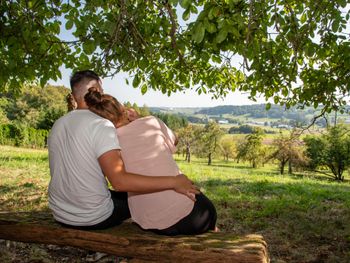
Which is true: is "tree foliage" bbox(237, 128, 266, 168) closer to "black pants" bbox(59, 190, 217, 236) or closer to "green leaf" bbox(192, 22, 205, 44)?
"black pants" bbox(59, 190, 217, 236)

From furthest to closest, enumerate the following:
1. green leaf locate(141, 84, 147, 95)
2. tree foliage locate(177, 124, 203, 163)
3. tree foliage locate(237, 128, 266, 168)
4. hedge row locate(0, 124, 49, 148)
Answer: tree foliage locate(177, 124, 203, 163) → tree foliage locate(237, 128, 266, 168) → hedge row locate(0, 124, 49, 148) → green leaf locate(141, 84, 147, 95)

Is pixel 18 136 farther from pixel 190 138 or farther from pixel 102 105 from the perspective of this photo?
pixel 190 138

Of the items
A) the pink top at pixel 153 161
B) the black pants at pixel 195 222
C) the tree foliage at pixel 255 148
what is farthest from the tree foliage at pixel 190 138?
the pink top at pixel 153 161

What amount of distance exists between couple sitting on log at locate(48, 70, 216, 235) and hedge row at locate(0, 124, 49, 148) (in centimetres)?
4866

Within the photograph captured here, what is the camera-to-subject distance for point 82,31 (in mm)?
5777

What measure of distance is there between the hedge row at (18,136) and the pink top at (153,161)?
49167 mm

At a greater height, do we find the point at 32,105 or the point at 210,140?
the point at 32,105

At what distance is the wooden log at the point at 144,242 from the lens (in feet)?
10.2

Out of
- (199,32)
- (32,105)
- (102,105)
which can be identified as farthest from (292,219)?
(32,105)

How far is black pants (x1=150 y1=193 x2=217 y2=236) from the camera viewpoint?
3398 millimetres

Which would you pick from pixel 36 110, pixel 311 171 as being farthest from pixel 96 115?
pixel 36 110

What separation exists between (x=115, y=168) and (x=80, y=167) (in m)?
0.54

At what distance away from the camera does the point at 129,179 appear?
2.94m

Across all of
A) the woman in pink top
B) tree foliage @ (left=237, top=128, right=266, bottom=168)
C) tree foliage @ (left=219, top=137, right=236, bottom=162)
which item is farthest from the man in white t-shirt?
tree foliage @ (left=219, top=137, right=236, bottom=162)
